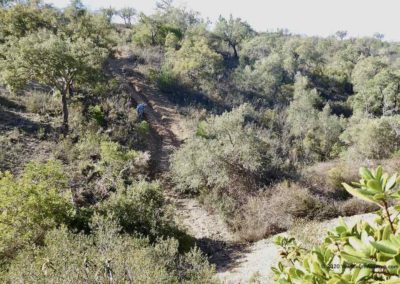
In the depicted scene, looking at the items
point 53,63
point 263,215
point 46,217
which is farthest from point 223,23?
point 46,217

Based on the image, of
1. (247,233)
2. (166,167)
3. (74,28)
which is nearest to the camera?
(247,233)

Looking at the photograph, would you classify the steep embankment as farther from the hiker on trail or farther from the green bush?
the green bush

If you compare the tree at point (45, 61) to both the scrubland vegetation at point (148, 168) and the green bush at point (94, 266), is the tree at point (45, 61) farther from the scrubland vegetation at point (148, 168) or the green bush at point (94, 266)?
the green bush at point (94, 266)

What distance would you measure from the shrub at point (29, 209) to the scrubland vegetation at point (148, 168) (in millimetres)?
31

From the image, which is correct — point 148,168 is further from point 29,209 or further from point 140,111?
point 29,209

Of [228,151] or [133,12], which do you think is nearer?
[228,151]

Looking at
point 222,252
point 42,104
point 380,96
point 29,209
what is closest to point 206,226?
point 222,252

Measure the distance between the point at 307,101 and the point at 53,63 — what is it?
26148mm

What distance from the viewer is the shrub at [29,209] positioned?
9328 mm

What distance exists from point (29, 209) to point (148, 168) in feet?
26.6

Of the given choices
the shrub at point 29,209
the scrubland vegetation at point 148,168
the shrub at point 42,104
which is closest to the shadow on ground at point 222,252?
the scrubland vegetation at point 148,168

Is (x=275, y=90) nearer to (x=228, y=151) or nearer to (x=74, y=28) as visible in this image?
(x=74, y=28)

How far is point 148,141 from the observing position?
20.8 m

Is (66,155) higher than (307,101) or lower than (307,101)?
lower
